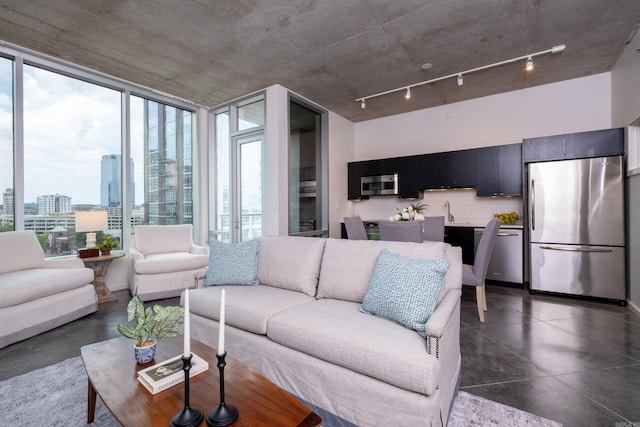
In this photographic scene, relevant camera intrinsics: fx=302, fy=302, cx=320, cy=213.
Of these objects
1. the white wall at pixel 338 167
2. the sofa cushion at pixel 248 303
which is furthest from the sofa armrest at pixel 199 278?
the white wall at pixel 338 167

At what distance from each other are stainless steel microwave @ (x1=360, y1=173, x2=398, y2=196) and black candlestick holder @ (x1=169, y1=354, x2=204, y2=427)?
16.0 feet

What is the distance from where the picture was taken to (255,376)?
1374mm

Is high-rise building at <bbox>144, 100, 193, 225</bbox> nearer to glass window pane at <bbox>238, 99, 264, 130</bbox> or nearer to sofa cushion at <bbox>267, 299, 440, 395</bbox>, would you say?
glass window pane at <bbox>238, 99, 264, 130</bbox>

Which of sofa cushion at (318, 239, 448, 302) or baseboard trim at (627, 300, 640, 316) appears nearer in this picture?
sofa cushion at (318, 239, 448, 302)

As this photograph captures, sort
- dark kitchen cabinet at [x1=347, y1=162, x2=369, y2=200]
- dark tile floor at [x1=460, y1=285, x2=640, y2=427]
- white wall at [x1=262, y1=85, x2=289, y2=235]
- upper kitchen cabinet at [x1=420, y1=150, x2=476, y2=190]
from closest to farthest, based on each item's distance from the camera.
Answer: dark tile floor at [x1=460, y1=285, x2=640, y2=427] → white wall at [x1=262, y1=85, x2=289, y2=235] → upper kitchen cabinet at [x1=420, y1=150, x2=476, y2=190] → dark kitchen cabinet at [x1=347, y1=162, x2=369, y2=200]

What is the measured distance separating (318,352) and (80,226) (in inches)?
137

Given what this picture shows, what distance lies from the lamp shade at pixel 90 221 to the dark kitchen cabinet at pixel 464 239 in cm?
477

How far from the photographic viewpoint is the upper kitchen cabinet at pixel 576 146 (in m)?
3.59

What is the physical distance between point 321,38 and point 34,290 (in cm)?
367

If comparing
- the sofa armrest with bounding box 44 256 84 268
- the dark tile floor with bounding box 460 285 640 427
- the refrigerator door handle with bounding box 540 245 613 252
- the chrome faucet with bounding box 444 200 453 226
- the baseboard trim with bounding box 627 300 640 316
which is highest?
the chrome faucet with bounding box 444 200 453 226

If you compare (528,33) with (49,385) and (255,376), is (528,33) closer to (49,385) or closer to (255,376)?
(255,376)

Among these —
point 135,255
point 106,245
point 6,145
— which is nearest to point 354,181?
point 135,255

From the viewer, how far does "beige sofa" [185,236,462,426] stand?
1.43m

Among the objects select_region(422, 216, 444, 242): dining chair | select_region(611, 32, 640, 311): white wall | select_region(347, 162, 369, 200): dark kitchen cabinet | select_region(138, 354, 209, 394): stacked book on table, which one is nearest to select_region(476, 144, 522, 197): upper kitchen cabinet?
select_region(611, 32, 640, 311): white wall
